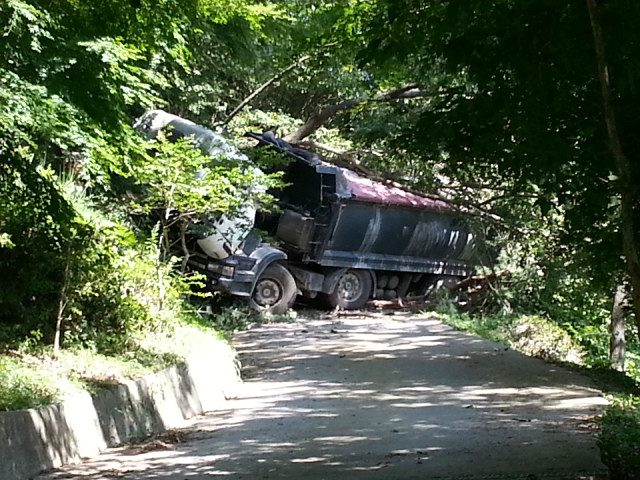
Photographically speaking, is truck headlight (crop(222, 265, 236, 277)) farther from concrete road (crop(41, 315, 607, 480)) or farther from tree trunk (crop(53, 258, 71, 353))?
tree trunk (crop(53, 258, 71, 353))

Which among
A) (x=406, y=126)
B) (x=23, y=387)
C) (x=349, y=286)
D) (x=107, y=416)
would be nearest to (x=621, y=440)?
(x=406, y=126)

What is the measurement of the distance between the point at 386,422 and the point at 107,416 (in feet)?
8.89

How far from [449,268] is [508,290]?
10.4 feet

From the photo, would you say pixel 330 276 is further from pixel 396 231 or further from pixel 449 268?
pixel 449 268

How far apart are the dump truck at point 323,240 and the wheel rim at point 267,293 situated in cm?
2

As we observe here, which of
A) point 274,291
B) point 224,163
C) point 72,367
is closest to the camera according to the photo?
point 72,367

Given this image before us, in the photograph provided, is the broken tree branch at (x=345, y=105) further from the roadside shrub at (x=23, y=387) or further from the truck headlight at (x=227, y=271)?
the roadside shrub at (x=23, y=387)

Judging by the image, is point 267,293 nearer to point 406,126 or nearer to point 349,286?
point 349,286

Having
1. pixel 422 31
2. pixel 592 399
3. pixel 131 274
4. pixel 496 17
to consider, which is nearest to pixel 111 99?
pixel 131 274

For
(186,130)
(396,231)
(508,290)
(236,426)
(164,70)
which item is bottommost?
(236,426)

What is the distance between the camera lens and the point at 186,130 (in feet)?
48.9

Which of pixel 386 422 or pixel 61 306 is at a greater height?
pixel 61 306

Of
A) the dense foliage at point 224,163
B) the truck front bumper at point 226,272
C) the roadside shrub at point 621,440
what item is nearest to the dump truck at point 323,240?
the truck front bumper at point 226,272

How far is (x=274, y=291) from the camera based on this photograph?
17.8 m
